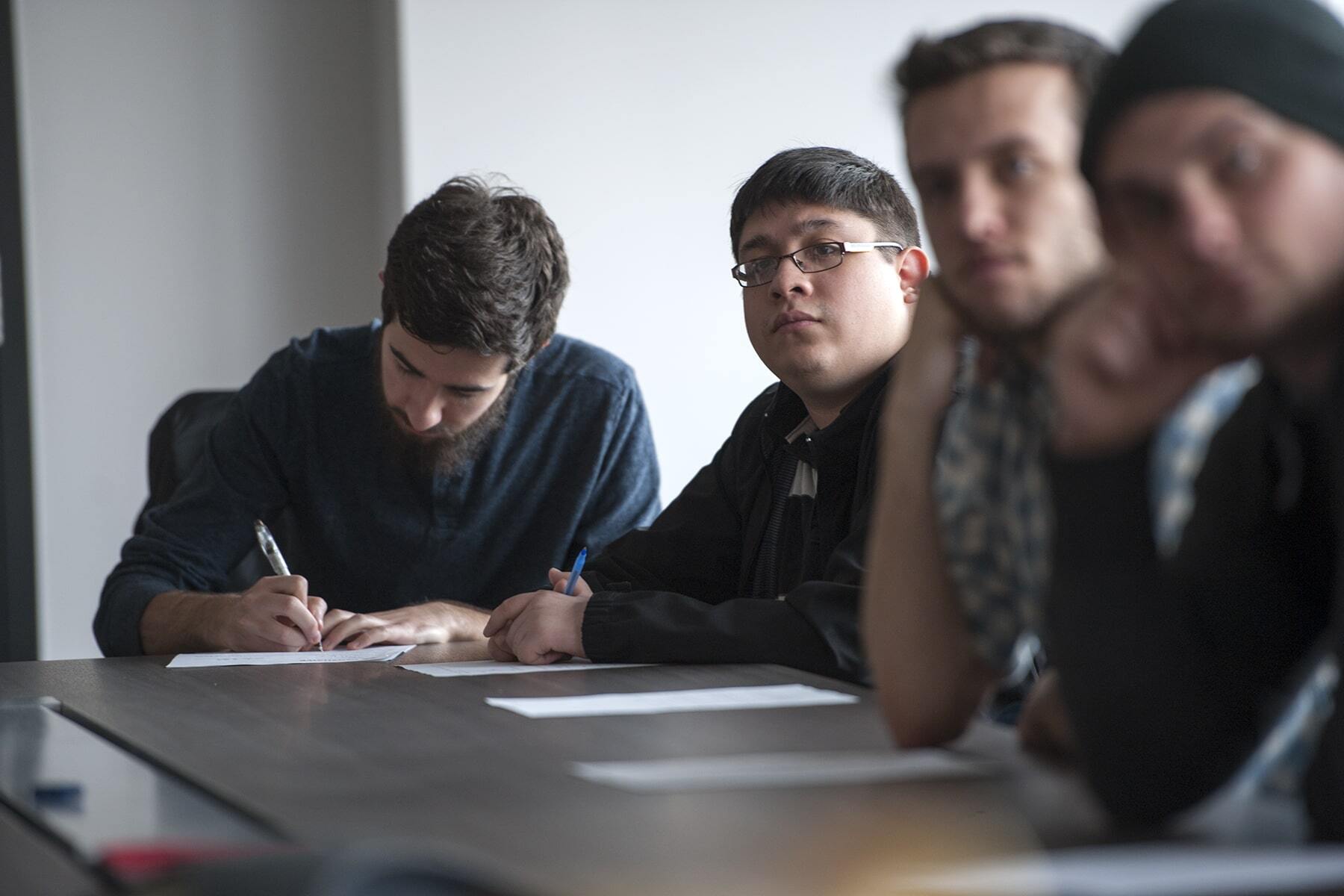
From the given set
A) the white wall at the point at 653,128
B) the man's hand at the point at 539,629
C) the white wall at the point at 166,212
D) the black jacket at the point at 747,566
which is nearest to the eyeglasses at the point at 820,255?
the black jacket at the point at 747,566

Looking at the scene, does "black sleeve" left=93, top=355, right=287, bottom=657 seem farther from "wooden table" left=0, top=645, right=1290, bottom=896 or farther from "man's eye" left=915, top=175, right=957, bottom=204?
"man's eye" left=915, top=175, right=957, bottom=204

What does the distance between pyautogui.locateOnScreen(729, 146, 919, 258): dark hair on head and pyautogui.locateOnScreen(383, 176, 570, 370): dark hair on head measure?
0.39m

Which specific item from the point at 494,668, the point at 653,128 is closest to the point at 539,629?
the point at 494,668

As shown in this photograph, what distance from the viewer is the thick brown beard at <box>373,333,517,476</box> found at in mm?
2525

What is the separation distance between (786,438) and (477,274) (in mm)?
565

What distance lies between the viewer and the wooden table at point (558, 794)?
0.77 meters

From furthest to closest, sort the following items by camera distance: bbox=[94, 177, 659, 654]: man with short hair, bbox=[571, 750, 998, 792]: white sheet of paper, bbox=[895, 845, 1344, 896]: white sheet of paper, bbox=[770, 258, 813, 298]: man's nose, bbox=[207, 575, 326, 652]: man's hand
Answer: bbox=[94, 177, 659, 654]: man with short hair, bbox=[770, 258, 813, 298]: man's nose, bbox=[207, 575, 326, 652]: man's hand, bbox=[571, 750, 998, 792]: white sheet of paper, bbox=[895, 845, 1344, 896]: white sheet of paper

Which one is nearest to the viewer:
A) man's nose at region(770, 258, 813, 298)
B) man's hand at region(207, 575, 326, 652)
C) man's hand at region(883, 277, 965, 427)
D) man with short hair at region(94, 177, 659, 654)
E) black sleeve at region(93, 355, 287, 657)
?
man's hand at region(883, 277, 965, 427)

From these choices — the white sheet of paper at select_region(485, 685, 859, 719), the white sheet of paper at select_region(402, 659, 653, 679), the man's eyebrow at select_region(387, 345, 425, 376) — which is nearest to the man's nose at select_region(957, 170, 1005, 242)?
the white sheet of paper at select_region(485, 685, 859, 719)

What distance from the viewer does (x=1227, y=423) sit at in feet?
3.08

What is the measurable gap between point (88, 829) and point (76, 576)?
3152 millimetres

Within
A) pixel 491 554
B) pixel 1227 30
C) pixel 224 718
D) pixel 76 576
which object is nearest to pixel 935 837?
pixel 1227 30

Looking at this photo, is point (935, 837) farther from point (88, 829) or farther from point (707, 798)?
point (88, 829)

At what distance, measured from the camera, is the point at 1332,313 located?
2.70ft
